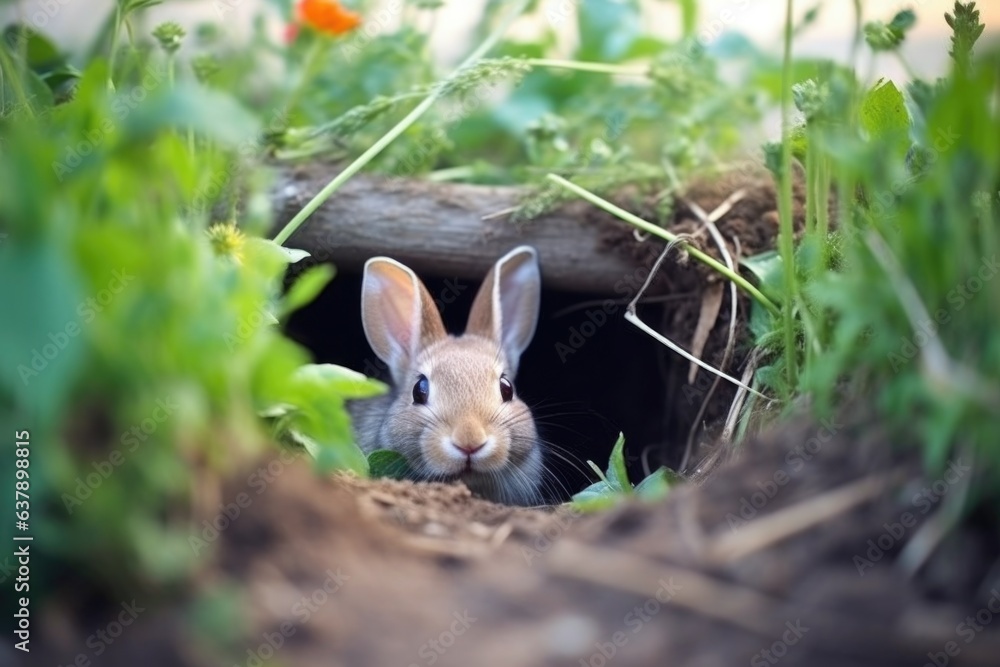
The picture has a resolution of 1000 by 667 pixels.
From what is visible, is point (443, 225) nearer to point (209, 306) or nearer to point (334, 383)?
point (334, 383)

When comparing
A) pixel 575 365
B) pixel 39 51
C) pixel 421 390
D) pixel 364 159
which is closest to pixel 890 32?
pixel 364 159

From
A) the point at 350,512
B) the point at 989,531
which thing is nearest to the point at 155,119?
the point at 350,512

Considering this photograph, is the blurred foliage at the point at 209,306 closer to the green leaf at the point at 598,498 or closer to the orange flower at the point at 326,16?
the green leaf at the point at 598,498

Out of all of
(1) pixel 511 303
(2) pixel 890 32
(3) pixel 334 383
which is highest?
(2) pixel 890 32

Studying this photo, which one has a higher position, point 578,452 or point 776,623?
point 776,623

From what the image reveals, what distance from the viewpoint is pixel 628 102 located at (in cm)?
551

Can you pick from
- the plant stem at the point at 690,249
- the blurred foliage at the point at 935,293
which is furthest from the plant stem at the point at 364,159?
the blurred foliage at the point at 935,293

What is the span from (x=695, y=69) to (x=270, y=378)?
3694 mm

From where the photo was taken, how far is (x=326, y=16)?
14.9 feet

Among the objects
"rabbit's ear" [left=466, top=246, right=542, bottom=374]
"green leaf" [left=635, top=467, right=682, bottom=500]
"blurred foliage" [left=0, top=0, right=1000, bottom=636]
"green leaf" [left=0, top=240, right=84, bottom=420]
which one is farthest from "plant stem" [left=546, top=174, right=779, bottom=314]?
"green leaf" [left=0, top=240, right=84, bottom=420]

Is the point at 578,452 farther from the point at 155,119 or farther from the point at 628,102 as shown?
the point at 155,119

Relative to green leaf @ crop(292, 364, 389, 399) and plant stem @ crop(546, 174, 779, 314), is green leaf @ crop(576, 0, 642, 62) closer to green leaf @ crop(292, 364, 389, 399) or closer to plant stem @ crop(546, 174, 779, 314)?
plant stem @ crop(546, 174, 779, 314)

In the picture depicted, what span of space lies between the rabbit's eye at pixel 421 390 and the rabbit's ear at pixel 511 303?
0.51 m

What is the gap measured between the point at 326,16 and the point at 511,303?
1.60 m
